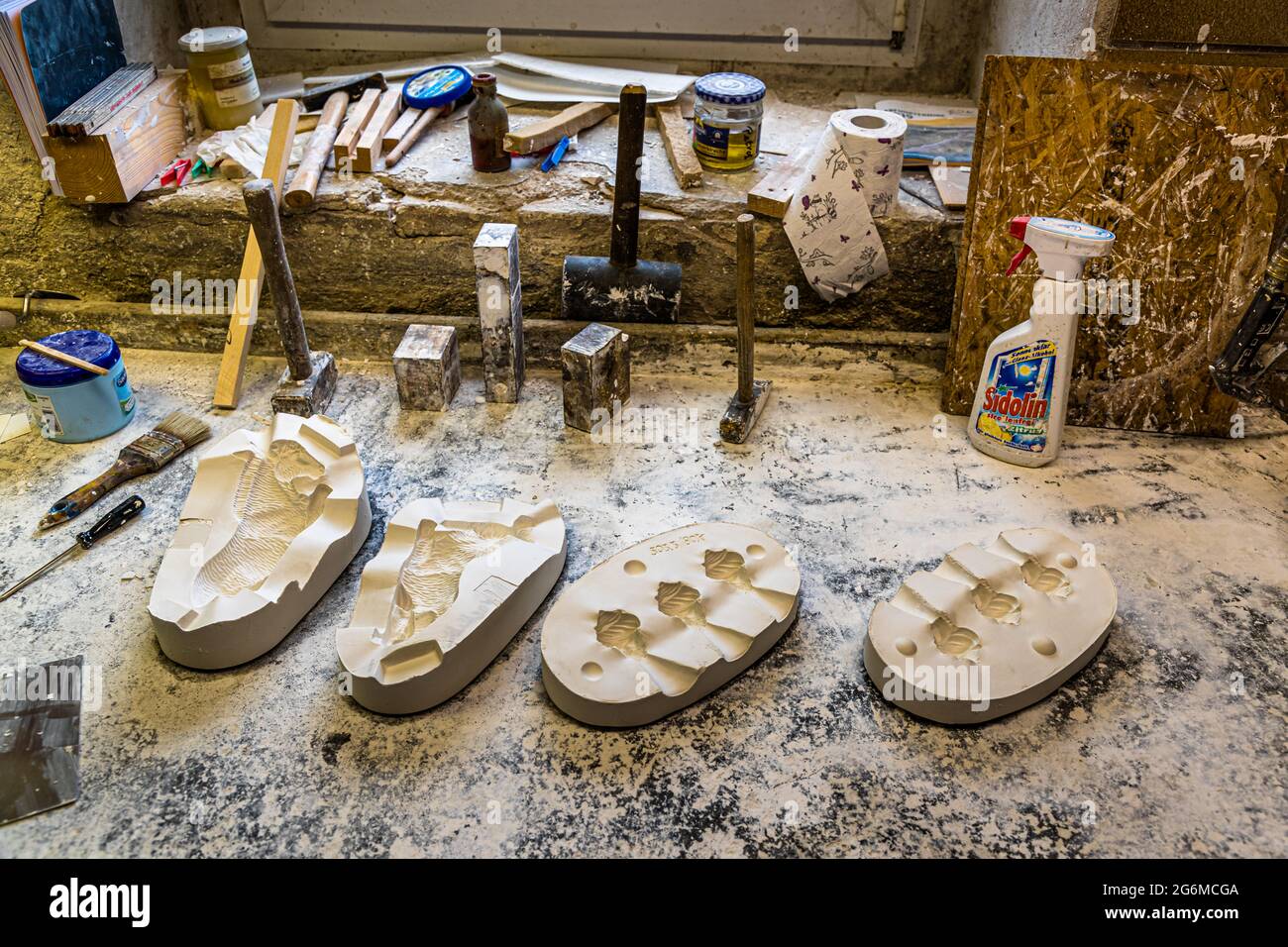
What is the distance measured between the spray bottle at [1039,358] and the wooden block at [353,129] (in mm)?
1948

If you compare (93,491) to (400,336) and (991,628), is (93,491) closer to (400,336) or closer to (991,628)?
(400,336)

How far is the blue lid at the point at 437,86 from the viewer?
3334 millimetres

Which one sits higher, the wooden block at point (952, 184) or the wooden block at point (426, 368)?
the wooden block at point (952, 184)

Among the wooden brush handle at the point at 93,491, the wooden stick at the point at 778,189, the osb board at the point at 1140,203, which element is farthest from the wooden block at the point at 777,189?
the wooden brush handle at the point at 93,491

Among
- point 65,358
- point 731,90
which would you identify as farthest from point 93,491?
point 731,90

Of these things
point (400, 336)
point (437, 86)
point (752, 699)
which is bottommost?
point (752, 699)

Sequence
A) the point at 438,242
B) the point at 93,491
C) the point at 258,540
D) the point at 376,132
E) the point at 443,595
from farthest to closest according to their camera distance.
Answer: the point at 376,132 < the point at 438,242 < the point at 93,491 < the point at 258,540 < the point at 443,595

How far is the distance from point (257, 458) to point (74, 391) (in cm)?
62

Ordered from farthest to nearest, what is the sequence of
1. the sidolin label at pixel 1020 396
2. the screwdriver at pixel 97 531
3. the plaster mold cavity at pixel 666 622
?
the sidolin label at pixel 1020 396
the screwdriver at pixel 97 531
the plaster mold cavity at pixel 666 622

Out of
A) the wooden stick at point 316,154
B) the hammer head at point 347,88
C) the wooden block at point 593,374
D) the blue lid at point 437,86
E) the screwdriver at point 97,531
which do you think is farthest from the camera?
the hammer head at point 347,88

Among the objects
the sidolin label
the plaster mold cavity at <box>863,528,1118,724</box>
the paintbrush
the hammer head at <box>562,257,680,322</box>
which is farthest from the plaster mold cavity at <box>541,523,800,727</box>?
the paintbrush

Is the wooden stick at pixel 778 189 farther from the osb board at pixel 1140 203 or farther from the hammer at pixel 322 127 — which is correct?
the hammer at pixel 322 127

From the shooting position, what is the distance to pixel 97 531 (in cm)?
236

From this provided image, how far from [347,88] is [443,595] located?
2.21 metres
